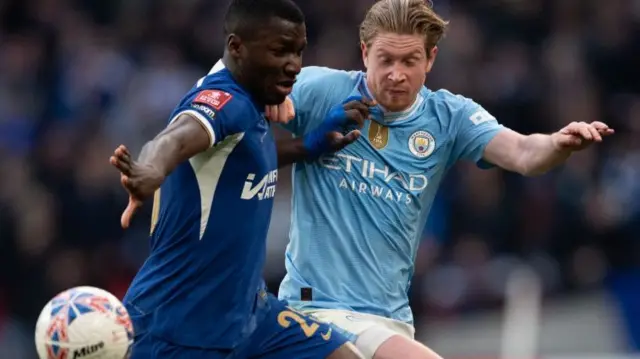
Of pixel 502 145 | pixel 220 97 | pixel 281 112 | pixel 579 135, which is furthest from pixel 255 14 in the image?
pixel 579 135

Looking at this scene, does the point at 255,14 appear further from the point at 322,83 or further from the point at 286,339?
the point at 286,339

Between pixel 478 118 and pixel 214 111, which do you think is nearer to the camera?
pixel 214 111

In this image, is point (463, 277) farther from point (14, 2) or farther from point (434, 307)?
point (14, 2)

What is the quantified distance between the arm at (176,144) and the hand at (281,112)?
770mm

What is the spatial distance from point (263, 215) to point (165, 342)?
29.6 inches

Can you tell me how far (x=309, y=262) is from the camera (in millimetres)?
6793

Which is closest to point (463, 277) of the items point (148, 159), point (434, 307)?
point (434, 307)

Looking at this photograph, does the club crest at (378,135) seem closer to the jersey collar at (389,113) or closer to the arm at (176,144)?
the jersey collar at (389,113)

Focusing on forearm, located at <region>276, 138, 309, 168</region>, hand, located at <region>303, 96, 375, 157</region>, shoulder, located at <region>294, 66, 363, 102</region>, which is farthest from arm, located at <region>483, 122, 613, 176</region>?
forearm, located at <region>276, 138, 309, 168</region>

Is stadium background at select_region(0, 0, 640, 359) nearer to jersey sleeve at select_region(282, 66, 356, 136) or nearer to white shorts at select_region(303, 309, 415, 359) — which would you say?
jersey sleeve at select_region(282, 66, 356, 136)

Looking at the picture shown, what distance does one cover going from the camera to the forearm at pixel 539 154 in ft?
21.6

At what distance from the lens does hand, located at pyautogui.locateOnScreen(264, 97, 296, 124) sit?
6406 mm

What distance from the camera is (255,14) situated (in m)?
6.11

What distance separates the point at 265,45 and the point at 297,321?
1.38 metres
